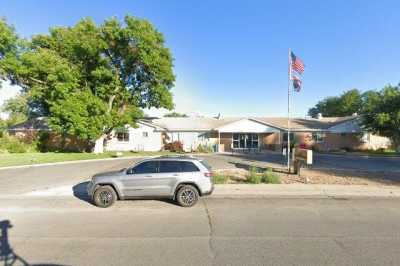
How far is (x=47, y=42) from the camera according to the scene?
29047mm

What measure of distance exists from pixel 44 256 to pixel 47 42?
101 feet

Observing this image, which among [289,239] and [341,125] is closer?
[289,239]

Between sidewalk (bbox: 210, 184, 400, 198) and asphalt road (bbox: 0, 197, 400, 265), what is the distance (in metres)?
1.17

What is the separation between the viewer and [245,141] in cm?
3609

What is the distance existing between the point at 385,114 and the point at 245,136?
16574 millimetres

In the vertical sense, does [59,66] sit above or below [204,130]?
above

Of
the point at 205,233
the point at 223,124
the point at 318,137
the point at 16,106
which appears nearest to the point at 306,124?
the point at 318,137

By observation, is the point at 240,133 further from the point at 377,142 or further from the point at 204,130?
the point at 377,142

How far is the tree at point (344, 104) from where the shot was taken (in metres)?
63.4

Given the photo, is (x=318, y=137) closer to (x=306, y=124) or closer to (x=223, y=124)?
(x=306, y=124)

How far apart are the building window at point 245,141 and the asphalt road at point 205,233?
88.6 ft

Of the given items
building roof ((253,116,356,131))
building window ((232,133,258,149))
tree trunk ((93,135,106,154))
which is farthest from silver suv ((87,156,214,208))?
building roof ((253,116,356,131))

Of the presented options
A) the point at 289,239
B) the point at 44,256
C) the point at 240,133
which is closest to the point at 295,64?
the point at 289,239

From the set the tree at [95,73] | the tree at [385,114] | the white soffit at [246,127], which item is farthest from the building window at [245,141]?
the tree at [385,114]
